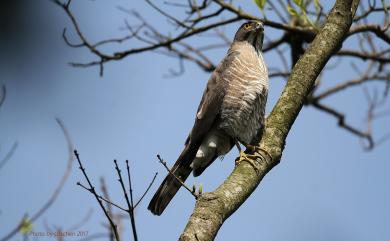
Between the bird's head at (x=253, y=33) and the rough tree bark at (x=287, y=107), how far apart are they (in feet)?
4.31

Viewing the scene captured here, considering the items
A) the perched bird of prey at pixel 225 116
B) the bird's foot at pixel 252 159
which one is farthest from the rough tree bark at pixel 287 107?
the perched bird of prey at pixel 225 116

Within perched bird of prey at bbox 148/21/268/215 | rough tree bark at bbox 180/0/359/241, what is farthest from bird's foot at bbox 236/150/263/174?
perched bird of prey at bbox 148/21/268/215

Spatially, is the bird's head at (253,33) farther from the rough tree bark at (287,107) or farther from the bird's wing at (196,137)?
the rough tree bark at (287,107)

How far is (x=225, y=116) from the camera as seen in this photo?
4629mm

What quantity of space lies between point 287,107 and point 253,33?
5.66 ft

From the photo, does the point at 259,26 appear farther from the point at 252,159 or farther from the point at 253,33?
the point at 252,159

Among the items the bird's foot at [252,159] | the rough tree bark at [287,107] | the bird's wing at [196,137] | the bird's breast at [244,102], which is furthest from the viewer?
the bird's breast at [244,102]

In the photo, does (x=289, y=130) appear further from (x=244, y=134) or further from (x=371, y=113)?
(x=371, y=113)

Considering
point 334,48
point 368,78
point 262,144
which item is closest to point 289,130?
point 262,144

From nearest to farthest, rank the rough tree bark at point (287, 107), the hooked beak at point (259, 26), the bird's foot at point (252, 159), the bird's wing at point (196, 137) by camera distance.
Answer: the rough tree bark at point (287, 107) → the bird's foot at point (252, 159) → the bird's wing at point (196, 137) → the hooked beak at point (259, 26)

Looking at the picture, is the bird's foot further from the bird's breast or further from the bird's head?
the bird's head

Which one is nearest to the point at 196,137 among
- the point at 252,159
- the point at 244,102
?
the point at 244,102

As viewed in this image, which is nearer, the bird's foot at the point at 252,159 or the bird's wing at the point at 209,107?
the bird's foot at the point at 252,159

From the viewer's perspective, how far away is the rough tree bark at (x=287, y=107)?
10.2ft
